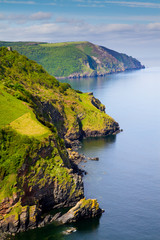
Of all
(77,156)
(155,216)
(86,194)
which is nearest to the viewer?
(155,216)

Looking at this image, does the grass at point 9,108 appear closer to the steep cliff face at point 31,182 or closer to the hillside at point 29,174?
the hillside at point 29,174

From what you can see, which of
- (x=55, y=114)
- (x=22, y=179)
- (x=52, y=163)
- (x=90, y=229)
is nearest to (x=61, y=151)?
(x=52, y=163)

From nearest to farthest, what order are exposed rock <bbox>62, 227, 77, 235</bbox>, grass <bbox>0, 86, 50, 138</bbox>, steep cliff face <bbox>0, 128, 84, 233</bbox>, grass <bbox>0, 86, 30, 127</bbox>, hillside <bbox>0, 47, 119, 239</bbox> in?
exposed rock <bbox>62, 227, 77, 235</bbox> → steep cliff face <bbox>0, 128, 84, 233</bbox> → hillside <bbox>0, 47, 119, 239</bbox> → grass <bbox>0, 86, 50, 138</bbox> → grass <bbox>0, 86, 30, 127</bbox>

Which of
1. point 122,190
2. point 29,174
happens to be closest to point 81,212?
point 29,174

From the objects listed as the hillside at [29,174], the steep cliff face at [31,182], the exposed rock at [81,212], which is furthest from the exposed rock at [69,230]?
the steep cliff face at [31,182]

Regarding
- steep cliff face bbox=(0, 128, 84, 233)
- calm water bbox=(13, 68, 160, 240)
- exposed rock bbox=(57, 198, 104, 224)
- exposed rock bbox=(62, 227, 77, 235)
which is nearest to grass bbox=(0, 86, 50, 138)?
steep cliff face bbox=(0, 128, 84, 233)

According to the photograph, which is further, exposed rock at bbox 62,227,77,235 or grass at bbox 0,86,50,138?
grass at bbox 0,86,50,138

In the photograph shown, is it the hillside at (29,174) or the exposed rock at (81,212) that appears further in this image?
the exposed rock at (81,212)

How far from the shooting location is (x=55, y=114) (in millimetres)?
186500

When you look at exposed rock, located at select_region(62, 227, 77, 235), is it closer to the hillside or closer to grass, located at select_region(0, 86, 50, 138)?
the hillside

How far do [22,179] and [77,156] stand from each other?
5977cm

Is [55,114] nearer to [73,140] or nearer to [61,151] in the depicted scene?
[73,140]

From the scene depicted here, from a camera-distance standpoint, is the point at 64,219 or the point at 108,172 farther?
the point at 108,172

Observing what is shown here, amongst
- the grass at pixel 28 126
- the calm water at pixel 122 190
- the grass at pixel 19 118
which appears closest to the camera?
the calm water at pixel 122 190
